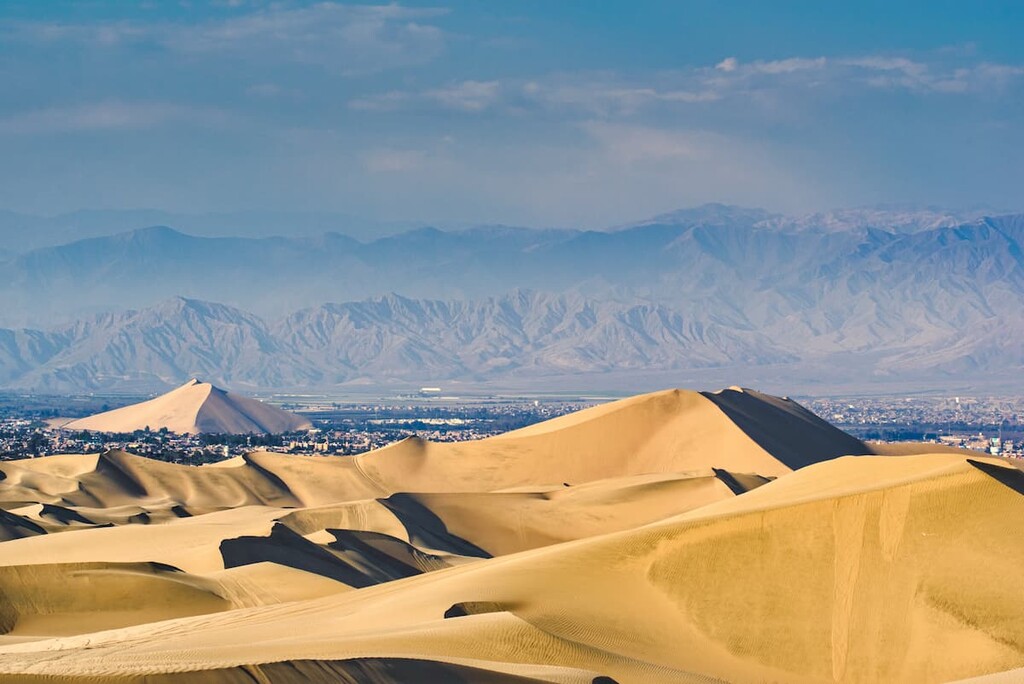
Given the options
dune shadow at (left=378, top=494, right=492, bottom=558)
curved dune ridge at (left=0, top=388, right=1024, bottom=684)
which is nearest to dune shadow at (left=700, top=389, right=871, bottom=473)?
dune shadow at (left=378, top=494, right=492, bottom=558)

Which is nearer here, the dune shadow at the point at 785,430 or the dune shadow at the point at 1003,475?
the dune shadow at the point at 1003,475

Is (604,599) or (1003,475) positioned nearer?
(604,599)

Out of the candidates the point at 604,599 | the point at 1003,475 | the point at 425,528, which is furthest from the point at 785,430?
the point at 604,599

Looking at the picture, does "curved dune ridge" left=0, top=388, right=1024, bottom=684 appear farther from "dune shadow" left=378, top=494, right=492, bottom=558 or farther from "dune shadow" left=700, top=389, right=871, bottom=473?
"dune shadow" left=700, top=389, right=871, bottom=473

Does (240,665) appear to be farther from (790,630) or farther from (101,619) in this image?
(101,619)

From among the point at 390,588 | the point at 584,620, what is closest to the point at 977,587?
the point at 584,620

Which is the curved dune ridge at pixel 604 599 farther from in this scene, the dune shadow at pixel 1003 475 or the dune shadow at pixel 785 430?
the dune shadow at pixel 785 430

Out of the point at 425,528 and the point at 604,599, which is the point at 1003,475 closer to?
the point at 604,599

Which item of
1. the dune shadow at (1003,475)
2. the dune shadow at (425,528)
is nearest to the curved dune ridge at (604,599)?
the dune shadow at (1003,475)

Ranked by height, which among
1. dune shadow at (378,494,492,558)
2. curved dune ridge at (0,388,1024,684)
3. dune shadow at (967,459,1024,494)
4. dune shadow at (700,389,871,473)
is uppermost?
dune shadow at (967,459,1024,494)

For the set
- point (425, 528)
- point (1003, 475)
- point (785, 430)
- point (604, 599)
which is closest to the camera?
point (604, 599)

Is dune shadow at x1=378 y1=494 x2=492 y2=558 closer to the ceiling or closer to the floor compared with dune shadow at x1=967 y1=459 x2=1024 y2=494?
closer to the floor

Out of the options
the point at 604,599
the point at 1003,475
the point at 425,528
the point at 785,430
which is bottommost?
the point at 425,528

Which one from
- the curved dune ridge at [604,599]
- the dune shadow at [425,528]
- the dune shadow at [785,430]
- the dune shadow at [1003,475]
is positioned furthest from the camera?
the dune shadow at [785,430]
